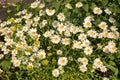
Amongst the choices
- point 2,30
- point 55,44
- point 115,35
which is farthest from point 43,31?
point 115,35

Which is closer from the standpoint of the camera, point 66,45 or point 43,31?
point 66,45

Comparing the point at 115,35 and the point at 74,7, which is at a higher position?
the point at 74,7

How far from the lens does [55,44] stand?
4.12 metres

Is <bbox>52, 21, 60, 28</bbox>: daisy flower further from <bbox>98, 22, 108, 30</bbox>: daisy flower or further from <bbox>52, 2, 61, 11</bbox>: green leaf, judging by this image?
<bbox>98, 22, 108, 30</bbox>: daisy flower

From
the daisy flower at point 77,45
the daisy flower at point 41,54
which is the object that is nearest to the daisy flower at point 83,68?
the daisy flower at point 77,45

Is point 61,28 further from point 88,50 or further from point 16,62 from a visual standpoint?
point 16,62

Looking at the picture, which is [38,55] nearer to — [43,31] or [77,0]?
[43,31]

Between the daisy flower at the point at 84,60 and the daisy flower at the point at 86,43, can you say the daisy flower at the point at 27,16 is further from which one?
the daisy flower at the point at 84,60

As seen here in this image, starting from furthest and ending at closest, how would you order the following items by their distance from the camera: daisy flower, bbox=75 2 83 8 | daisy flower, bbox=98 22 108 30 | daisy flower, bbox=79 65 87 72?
daisy flower, bbox=75 2 83 8, daisy flower, bbox=98 22 108 30, daisy flower, bbox=79 65 87 72

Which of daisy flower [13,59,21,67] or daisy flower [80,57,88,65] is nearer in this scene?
daisy flower [80,57,88,65]

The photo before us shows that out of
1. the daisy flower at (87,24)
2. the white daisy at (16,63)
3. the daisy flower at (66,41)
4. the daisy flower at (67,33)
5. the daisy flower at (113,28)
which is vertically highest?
the daisy flower at (87,24)

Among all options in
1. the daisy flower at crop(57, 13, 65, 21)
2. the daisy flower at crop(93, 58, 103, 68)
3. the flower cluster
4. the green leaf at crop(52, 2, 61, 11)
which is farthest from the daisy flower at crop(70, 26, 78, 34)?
the daisy flower at crop(93, 58, 103, 68)

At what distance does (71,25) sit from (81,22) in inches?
6.2

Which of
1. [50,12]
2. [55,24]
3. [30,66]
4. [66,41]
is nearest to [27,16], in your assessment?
[50,12]
